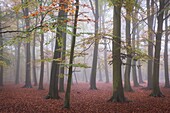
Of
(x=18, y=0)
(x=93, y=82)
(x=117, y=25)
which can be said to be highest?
(x=18, y=0)

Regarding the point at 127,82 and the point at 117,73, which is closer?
the point at 117,73

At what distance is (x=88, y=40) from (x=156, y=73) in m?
6.19

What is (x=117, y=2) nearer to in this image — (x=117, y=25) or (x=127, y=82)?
(x=117, y=25)

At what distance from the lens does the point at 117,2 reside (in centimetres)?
1141

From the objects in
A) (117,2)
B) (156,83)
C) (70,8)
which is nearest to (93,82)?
(156,83)

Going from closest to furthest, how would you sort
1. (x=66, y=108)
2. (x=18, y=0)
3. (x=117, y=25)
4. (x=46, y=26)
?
(x=46, y=26) → (x=66, y=108) → (x=117, y=25) → (x=18, y=0)

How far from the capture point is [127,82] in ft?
59.9

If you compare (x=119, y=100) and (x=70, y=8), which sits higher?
(x=70, y=8)

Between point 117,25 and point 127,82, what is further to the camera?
point 127,82

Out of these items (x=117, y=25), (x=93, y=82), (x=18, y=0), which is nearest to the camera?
(x=117, y=25)

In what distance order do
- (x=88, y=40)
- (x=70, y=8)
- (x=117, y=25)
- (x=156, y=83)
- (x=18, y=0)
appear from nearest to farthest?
(x=70, y=8)
(x=88, y=40)
(x=117, y=25)
(x=156, y=83)
(x=18, y=0)

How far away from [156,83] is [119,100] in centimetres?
403

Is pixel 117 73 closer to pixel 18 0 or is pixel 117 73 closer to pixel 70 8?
pixel 70 8

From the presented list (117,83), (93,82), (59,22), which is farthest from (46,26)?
(93,82)
